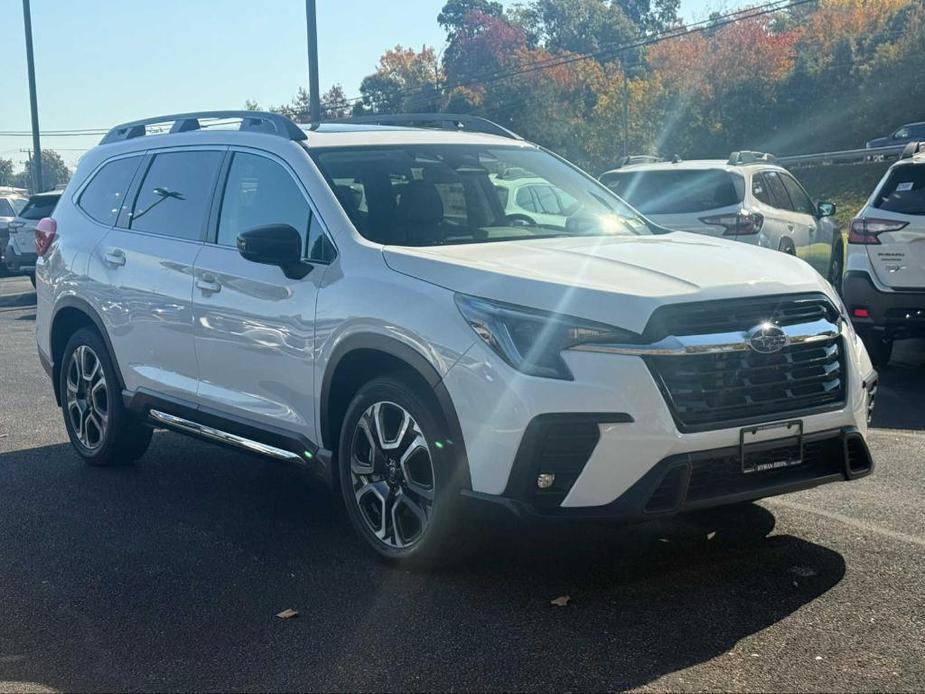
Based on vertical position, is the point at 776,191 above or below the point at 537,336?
below

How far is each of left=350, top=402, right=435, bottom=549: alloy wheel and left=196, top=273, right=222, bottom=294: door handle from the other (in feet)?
4.16

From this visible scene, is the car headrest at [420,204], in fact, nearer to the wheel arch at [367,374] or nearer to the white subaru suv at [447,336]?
the white subaru suv at [447,336]

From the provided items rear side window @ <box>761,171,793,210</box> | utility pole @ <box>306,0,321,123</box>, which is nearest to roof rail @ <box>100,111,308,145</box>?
rear side window @ <box>761,171,793,210</box>

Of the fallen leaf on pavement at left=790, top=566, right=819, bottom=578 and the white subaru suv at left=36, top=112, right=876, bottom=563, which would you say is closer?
the white subaru suv at left=36, top=112, right=876, bottom=563

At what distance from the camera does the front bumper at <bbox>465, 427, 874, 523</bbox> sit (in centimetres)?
454

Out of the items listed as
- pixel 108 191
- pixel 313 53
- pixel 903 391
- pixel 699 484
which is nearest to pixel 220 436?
pixel 108 191

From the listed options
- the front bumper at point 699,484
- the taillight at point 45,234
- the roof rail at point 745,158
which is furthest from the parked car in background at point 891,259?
the taillight at point 45,234

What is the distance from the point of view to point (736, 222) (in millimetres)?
12281

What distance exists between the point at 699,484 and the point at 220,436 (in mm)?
2608

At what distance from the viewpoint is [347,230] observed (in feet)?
18.1

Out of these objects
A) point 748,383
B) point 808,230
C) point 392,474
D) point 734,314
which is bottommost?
point 808,230

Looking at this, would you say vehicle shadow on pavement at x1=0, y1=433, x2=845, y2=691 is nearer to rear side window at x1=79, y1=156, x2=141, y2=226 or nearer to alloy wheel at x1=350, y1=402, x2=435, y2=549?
alloy wheel at x1=350, y1=402, x2=435, y2=549

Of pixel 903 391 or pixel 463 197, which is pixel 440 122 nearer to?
pixel 463 197

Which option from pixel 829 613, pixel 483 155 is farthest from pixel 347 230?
pixel 829 613
